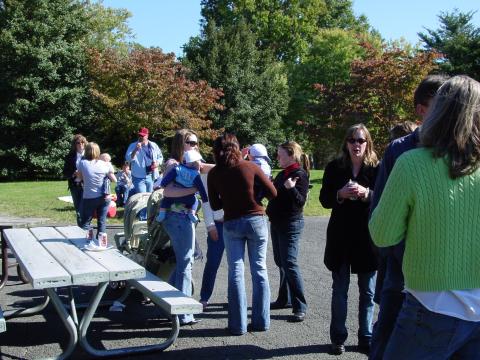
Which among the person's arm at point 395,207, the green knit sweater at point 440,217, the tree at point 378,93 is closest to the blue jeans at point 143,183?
the person's arm at point 395,207

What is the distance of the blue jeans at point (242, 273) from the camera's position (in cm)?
510

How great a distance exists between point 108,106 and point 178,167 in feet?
76.3

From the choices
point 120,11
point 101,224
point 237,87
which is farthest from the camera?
point 120,11

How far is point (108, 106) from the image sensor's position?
27594mm

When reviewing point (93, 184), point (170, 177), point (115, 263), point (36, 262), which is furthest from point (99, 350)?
point (93, 184)

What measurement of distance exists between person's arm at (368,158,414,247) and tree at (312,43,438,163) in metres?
21.1

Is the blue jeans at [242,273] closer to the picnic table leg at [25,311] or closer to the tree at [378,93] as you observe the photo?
the picnic table leg at [25,311]

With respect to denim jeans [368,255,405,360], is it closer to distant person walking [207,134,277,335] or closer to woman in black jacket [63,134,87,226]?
distant person walking [207,134,277,335]

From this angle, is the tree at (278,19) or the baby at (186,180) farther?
the tree at (278,19)

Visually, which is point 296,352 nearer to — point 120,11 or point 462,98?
point 462,98

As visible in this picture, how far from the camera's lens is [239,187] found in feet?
17.0

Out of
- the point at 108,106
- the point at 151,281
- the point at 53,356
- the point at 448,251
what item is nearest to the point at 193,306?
the point at 151,281

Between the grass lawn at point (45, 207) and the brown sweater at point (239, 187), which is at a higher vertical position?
the brown sweater at point (239, 187)

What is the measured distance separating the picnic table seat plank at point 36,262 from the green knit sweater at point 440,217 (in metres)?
2.74
